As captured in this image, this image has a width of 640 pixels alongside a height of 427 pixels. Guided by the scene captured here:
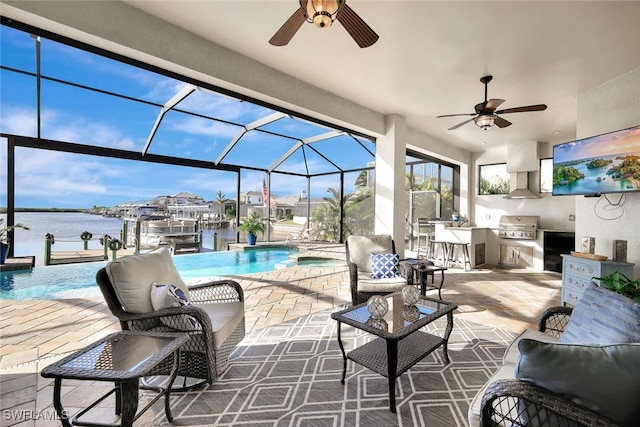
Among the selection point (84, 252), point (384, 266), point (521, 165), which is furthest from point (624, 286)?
point (84, 252)

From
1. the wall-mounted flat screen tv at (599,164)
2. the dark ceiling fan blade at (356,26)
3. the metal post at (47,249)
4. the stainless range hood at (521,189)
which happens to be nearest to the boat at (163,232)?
the metal post at (47,249)

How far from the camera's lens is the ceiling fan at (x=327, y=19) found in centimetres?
180

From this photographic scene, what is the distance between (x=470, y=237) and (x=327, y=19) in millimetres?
6081

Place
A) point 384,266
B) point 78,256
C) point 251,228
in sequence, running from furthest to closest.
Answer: point 251,228 → point 78,256 → point 384,266

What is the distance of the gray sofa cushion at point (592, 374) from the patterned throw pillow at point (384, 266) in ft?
7.95

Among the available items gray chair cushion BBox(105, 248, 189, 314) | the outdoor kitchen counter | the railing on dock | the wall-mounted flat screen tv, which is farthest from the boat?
the wall-mounted flat screen tv

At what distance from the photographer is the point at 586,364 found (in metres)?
0.99

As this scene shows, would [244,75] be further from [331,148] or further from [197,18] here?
[331,148]

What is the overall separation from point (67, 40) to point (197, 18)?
3.59 feet

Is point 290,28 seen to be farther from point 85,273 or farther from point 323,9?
point 85,273

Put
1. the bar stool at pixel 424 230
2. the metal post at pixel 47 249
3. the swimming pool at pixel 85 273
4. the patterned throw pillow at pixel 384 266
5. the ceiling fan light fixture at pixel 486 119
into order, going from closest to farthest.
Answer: the patterned throw pillow at pixel 384 266 → the ceiling fan light fixture at pixel 486 119 → the swimming pool at pixel 85 273 → the metal post at pixel 47 249 → the bar stool at pixel 424 230

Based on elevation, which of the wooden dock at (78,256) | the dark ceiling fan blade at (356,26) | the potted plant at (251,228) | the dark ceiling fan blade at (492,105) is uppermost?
the dark ceiling fan blade at (492,105)

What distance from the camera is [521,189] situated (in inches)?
271

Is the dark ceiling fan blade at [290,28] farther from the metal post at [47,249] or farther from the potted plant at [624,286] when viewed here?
the metal post at [47,249]
